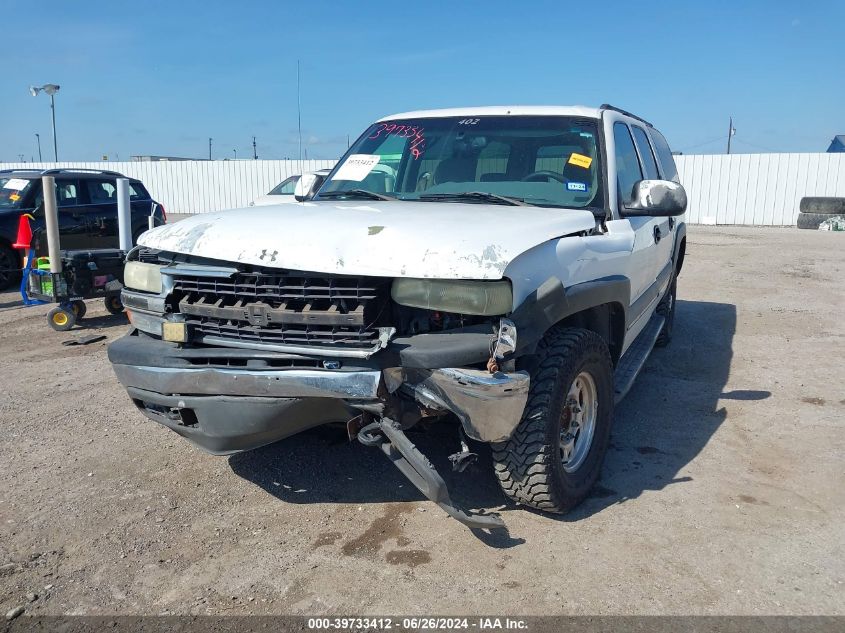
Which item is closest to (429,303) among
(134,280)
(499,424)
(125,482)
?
(499,424)

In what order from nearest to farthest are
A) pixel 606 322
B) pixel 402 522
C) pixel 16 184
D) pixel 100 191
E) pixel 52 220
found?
pixel 402 522 < pixel 606 322 < pixel 52 220 < pixel 16 184 < pixel 100 191

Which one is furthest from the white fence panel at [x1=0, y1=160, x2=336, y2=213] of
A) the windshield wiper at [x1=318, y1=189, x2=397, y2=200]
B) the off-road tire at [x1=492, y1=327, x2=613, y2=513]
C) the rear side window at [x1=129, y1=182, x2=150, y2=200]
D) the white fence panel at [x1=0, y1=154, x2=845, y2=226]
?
the off-road tire at [x1=492, y1=327, x2=613, y2=513]

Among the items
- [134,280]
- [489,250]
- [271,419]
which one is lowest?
[271,419]

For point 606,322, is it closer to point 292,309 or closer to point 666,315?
point 292,309

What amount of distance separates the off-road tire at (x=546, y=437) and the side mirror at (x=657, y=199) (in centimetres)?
90

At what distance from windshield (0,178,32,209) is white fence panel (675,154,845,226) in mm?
20957

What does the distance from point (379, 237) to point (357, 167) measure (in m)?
1.81

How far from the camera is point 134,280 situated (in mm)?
3504

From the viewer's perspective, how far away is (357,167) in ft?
15.1

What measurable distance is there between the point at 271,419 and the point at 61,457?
2055mm

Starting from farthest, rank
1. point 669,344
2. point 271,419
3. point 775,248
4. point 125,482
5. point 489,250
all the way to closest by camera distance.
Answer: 1. point 775,248
2. point 669,344
3. point 125,482
4. point 271,419
5. point 489,250

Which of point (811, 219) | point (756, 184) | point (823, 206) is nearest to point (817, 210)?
point (823, 206)

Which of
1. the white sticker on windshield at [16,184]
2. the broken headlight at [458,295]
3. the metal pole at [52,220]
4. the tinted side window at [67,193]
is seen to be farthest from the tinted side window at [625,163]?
the white sticker on windshield at [16,184]

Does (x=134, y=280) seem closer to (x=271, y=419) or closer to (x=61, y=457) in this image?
(x=271, y=419)
